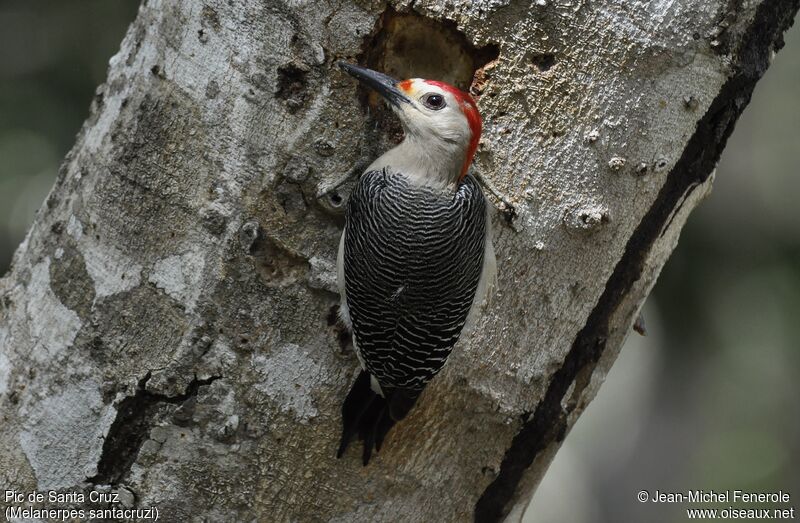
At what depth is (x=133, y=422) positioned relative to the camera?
10.4 ft

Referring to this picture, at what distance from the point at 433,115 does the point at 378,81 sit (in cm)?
30

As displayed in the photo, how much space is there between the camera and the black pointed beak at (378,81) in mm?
3174

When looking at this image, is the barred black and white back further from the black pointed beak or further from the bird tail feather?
the black pointed beak

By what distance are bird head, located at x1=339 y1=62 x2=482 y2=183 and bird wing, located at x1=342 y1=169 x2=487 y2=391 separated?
0.50ft

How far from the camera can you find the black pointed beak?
317 cm

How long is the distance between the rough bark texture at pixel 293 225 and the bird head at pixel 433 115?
8 centimetres

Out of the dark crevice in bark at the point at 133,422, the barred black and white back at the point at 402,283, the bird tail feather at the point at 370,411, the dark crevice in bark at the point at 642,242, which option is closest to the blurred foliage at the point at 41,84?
the dark crevice in bark at the point at 133,422

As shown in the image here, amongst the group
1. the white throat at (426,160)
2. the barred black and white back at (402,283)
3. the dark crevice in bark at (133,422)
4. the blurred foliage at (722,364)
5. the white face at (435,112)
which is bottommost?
the blurred foliage at (722,364)

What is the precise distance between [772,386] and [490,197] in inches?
329

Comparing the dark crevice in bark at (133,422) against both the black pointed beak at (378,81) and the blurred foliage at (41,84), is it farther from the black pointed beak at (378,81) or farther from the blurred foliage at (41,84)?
the blurred foliage at (41,84)

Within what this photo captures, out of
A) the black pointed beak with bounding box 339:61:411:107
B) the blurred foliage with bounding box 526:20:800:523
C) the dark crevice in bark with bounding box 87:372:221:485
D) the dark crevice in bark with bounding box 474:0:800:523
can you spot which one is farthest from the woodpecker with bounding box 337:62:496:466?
the blurred foliage with bounding box 526:20:800:523

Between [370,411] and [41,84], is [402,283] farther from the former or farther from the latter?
[41,84]

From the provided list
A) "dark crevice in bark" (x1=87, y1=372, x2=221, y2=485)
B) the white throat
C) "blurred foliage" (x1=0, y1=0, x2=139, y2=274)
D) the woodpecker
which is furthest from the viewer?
"blurred foliage" (x1=0, y1=0, x2=139, y2=274)

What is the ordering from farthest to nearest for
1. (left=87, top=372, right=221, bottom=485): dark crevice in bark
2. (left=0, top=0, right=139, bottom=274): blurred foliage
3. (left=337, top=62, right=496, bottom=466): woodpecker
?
(left=0, top=0, right=139, bottom=274): blurred foliage
(left=337, top=62, right=496, bottom=466): woodpecker
(left=87, top=372, right=221, bottom=485): dark crevice in bark
